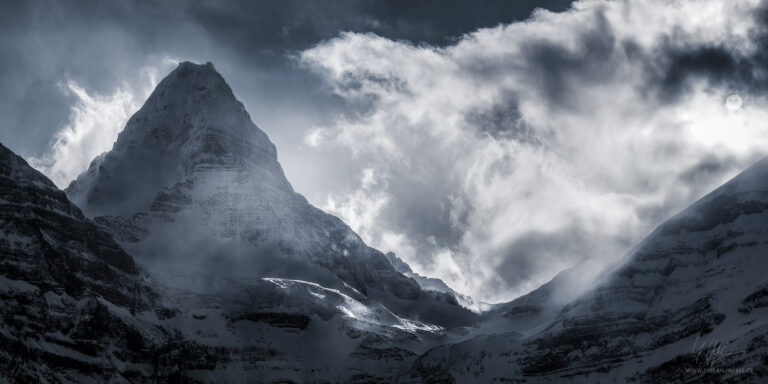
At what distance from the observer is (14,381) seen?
200 meters
